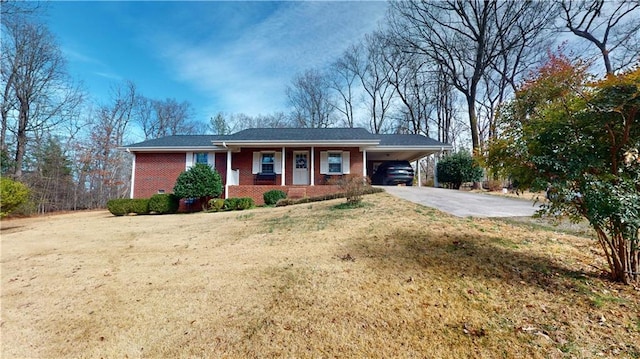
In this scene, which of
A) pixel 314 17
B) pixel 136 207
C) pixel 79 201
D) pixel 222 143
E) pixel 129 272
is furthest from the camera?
pixel 79 201

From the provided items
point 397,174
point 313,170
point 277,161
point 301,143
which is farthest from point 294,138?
point 397,174

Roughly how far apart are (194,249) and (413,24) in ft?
68.9

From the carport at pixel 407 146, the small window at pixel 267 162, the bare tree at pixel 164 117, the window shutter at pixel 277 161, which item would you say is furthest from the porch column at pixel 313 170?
the bare tree at pixel 164 117

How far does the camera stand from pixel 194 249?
17.4 feet

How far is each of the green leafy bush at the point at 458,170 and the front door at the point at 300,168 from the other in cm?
837

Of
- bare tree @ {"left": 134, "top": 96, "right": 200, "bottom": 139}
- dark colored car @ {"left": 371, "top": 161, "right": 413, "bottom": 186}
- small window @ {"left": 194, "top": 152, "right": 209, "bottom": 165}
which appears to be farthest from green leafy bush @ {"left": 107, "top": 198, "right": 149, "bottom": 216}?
bare tree @ {"left": 134, "top": 96, "right": 200, "bottom": 139}

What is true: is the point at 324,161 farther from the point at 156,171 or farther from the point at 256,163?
the point at 156,171

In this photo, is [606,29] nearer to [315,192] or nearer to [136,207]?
[315,192]

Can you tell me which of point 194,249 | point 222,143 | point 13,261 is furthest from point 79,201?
point 194,249

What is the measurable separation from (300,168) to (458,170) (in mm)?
9109

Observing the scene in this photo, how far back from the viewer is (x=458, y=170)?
15.5 metres

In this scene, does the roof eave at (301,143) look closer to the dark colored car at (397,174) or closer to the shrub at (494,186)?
the dark colored car at (397,174)

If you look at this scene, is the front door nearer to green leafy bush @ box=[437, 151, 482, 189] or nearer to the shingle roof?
the shingle roof

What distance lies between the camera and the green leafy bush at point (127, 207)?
11633 millimetres
